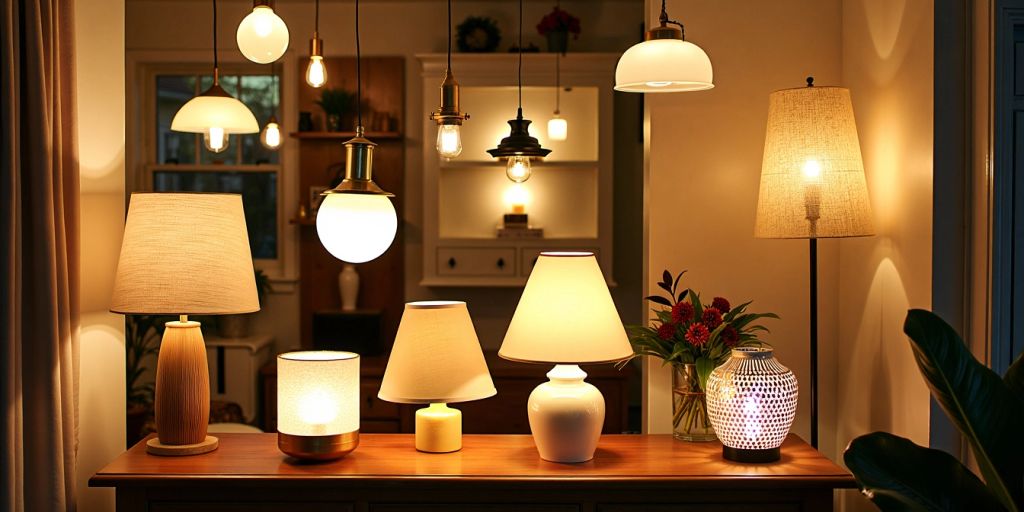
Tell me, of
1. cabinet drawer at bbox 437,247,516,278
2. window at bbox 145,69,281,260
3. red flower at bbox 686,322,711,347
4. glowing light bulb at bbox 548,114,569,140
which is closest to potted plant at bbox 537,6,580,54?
glowing light bulb at bbox 548,114,569,140

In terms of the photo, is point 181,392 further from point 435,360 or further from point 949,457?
point 949,457

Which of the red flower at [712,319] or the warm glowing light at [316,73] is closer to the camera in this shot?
the red flower at [712,319]

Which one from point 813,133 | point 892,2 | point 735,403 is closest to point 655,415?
point 735,403

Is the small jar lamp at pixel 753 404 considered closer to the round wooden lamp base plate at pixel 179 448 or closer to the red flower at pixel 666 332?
the red flower at pixel 666 332

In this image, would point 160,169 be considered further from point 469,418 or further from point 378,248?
point 378,248

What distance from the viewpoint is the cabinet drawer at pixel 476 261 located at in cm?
510

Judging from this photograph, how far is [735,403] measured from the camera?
2.36 m

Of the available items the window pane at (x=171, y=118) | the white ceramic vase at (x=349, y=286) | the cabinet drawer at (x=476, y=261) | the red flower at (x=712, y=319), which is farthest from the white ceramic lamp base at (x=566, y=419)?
the window pane at (x=171, y=118)

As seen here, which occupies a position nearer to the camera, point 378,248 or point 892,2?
point 378,248

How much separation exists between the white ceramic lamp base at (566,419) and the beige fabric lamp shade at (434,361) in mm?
156

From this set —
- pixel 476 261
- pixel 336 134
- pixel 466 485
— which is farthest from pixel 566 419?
pixel 336 134

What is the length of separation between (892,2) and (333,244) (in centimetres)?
165

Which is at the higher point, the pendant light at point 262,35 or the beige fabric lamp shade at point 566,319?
the pendant light at point 262,35

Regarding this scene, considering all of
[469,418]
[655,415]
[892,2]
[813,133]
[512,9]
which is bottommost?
[469,418]
